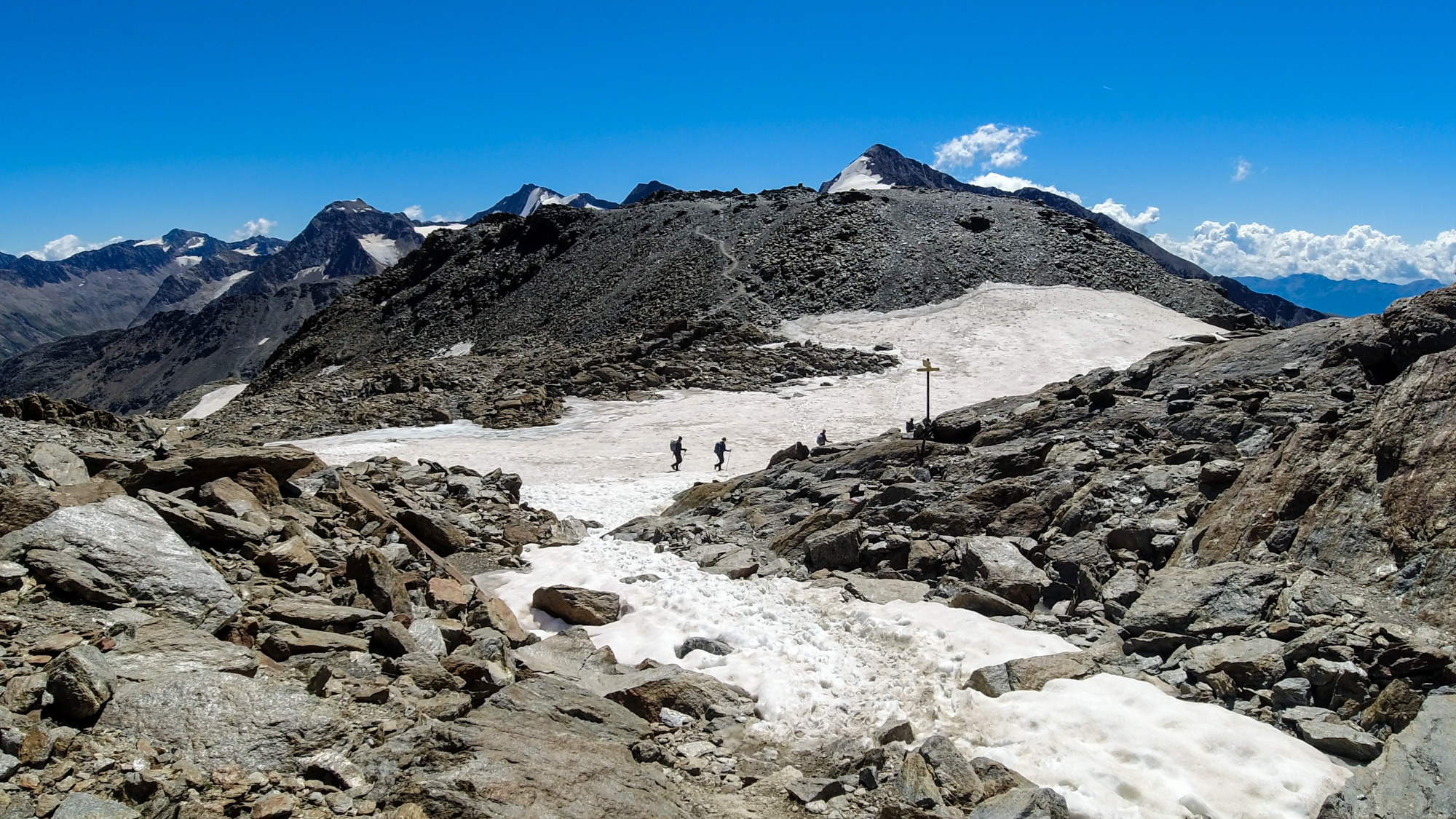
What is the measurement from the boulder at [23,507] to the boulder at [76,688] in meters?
2.58

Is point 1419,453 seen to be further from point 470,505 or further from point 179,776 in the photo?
point 470,505

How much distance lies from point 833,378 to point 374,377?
2129 cm

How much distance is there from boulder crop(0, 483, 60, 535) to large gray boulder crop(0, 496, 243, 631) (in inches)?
4.1

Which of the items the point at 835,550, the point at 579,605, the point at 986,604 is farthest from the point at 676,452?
the point at 986,604

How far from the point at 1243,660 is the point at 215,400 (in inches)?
2803

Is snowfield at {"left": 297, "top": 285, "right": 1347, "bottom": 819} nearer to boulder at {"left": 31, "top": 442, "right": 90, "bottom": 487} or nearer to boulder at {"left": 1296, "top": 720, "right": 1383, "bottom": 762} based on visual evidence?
boulder at {"left": 1296, "top": 720, "right": 1383, "bottom": 762}

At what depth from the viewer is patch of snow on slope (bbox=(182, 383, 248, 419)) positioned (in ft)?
196

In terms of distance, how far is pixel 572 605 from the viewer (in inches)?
441

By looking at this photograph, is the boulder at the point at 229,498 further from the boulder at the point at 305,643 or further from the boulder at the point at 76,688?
the boulder at the point at 76,688

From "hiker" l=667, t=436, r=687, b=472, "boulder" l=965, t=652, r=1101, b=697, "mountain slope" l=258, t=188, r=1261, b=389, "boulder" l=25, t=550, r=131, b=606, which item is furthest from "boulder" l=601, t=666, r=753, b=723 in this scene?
"mountain slope" l=258, t=188, r=1261, b=389

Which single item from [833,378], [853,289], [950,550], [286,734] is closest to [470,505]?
[950,550]

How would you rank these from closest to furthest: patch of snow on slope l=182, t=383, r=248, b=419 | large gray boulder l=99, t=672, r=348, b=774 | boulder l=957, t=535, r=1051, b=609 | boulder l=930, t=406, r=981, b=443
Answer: large gray boulder l=99, t=672, r=348, b=774, boulder l=957, t=535, r=1051, b=609, boulder l=930, t=406, r=981, b=443, patch of snow on slope l=182, t=383, r=248, b=419

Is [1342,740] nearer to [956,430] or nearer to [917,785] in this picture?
[917,785]

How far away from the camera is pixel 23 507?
7.37 metres
